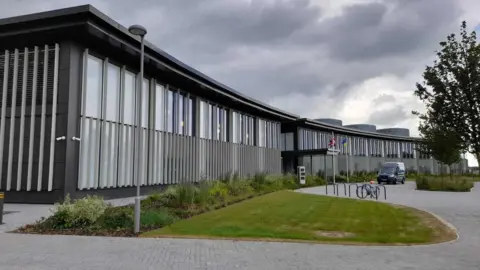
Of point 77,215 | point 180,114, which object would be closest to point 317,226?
point 77,215

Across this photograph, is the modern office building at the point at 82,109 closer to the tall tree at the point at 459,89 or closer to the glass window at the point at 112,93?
the glass window at the point at 112,93

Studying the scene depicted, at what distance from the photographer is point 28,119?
762 inches

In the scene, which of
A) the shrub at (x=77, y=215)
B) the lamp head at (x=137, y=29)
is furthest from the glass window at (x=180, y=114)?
the lamp head at (x=137, y=29)

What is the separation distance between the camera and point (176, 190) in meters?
16.7

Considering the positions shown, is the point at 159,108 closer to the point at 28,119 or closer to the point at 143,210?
the point at 28,119

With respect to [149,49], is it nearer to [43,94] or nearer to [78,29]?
[78,29]

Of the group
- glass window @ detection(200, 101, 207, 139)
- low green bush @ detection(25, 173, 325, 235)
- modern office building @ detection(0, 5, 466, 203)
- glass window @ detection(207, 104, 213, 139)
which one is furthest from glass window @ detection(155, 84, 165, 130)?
glass window @ detection(207, 104, 213, 139)

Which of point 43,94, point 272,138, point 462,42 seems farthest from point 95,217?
point 272,138

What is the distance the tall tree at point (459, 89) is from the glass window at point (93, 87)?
15191 mm

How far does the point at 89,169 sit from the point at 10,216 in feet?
18.9

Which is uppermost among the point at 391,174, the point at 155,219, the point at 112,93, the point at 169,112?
the point at 112,93

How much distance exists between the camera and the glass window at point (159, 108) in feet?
84.5

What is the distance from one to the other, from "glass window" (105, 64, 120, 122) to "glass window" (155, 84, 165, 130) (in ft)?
12.7

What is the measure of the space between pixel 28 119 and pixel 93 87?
337 cm
